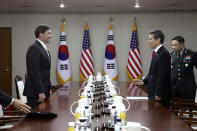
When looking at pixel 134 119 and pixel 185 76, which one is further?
pixel 185 76

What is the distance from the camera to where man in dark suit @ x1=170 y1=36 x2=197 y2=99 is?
5.65 m

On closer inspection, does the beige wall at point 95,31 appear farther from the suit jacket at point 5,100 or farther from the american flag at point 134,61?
the suit jacket at point 5,100

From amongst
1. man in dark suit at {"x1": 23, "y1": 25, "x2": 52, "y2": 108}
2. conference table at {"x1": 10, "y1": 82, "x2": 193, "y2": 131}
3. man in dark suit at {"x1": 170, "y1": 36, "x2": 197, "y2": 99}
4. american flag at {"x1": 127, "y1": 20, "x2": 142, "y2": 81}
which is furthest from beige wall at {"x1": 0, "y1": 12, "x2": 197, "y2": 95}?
conference table at {"x1": 10, "y1": 82, "x2": 193, "y2": 131}

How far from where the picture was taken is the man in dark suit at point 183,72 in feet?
18.5

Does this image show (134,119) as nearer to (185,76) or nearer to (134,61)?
(185,76)

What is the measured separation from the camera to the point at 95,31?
10250 mm

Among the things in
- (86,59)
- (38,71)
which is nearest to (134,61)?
(86,59)

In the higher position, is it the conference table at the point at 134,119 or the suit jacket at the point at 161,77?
the suit jacket at the point at 161,77

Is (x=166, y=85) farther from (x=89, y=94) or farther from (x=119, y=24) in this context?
(x=119, y=24)

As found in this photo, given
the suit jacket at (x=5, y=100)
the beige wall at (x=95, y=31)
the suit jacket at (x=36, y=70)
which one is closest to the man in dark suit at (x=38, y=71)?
the suit jacket at (x=36, y=70)

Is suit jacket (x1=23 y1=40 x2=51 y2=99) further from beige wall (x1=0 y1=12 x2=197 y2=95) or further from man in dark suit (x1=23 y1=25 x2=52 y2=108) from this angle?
beige wall (x1=0 y1=12 x2=197 y2=95)

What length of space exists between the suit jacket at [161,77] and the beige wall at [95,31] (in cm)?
574

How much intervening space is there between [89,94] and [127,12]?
6.88 meters

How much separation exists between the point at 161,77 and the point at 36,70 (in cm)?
169
